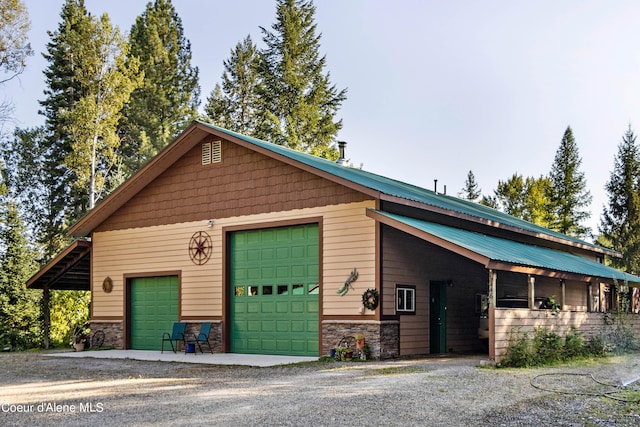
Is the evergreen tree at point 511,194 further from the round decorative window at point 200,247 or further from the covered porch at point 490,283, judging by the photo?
the round decorative window at point 200,247

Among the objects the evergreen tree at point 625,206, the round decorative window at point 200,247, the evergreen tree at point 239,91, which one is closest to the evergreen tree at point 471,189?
the evergreen tree at point 625,206

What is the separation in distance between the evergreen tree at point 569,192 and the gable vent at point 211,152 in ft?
110

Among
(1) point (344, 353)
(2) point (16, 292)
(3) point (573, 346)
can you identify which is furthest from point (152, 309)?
(3) point (573, 346)

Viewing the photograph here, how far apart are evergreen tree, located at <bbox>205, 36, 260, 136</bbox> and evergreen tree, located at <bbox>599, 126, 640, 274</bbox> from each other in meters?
24.9

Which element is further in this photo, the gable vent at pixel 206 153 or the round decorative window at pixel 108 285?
the round decorative window at pixel 108 285

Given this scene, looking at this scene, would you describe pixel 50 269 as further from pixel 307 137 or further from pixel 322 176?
pixel 307 137

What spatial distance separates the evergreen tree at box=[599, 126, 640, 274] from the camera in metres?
43.8

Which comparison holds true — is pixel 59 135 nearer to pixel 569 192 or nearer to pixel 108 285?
pixel 108 285

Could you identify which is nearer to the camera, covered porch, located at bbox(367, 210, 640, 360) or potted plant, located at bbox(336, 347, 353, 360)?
covered porch, located at bbox(367, 210, 640, 360)

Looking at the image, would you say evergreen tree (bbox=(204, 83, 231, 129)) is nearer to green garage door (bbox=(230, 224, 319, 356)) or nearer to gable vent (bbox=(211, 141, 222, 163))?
gable vent (bbox=(211, 141, 222, 163))

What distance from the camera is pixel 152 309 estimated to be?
1862cm

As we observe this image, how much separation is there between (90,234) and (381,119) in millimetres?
18949

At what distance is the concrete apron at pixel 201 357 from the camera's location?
13852 mm

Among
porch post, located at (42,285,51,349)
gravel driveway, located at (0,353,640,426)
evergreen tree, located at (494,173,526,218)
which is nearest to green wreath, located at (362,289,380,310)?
gravel driveway, located at (0,353,640,426)
